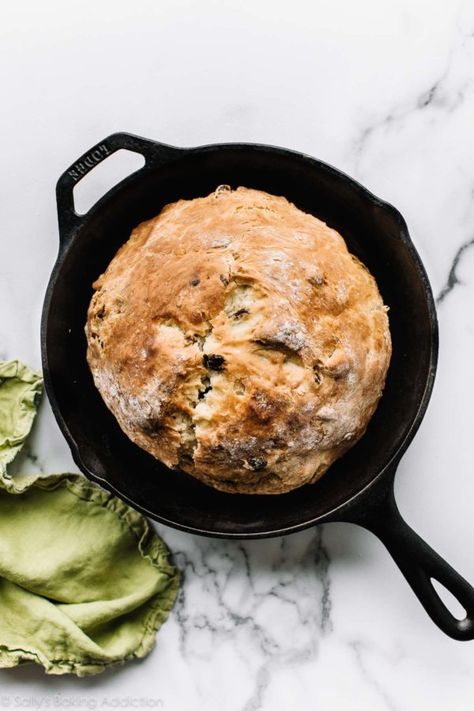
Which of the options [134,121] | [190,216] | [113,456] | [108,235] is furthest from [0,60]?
[113,456]

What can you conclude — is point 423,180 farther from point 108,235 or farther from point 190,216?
point 108,235

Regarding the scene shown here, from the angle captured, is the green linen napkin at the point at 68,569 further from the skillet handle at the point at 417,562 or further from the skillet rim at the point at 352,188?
the skillet handle at the point at 417,562

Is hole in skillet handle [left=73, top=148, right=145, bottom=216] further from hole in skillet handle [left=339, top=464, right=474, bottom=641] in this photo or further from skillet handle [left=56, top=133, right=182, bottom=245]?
hole in skillet handle [left=339, top=464, right=474, bottom=641]

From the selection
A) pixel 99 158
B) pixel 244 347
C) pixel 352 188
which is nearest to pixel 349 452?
pixel 244 347

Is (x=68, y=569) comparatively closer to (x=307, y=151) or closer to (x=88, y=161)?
(x=88, y=161)

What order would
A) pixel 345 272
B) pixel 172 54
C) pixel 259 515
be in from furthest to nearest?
1. pixel 172 54
2. pixel 259 515
3. pixel 345 272

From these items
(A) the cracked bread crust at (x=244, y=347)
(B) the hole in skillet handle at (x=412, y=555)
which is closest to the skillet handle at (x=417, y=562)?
(B) the hole in skillet handle at (x=412, y=555)

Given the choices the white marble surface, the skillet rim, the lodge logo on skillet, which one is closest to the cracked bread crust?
the skillet rim
